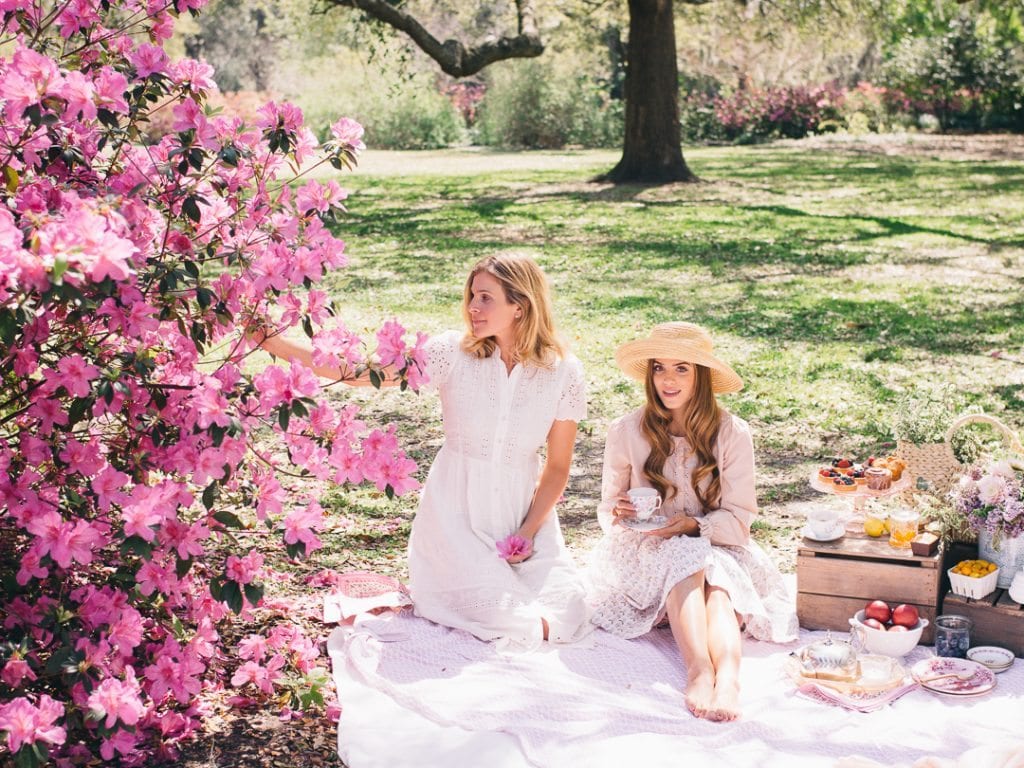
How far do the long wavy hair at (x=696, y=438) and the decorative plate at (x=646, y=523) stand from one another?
0.18 meters

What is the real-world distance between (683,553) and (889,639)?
75 centimetres

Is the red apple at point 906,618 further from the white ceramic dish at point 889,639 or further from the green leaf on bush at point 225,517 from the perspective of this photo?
the green leaf on bush at point 225,517

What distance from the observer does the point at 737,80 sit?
30.2m

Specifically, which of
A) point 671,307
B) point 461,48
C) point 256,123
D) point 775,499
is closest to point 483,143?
point 461,48

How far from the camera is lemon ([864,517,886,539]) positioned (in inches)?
178

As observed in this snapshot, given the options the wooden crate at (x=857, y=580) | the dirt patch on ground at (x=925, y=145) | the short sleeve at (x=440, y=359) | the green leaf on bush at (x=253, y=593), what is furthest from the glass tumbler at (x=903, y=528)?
the dirt patch on ground at (x=925, y=145)

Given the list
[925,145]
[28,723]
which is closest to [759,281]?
[28,723]

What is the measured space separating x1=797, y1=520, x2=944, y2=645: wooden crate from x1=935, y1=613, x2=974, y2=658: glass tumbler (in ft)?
0.41

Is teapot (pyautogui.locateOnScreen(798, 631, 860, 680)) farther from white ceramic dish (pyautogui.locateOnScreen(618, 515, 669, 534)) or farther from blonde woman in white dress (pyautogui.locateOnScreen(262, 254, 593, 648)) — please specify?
blonde woman in white dress (pyautogui.locateOnScreen(262, 254, 593, 648))

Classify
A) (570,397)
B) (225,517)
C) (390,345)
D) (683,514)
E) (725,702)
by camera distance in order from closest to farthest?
(225,517), (390,345), (725,702), (683,514), (570,397)

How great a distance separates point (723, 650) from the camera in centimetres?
402

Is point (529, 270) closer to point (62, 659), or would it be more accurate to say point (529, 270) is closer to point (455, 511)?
point (455, 511)

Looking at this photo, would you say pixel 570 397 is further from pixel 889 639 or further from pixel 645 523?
pixel 889 639

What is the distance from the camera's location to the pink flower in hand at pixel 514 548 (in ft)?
14.5
